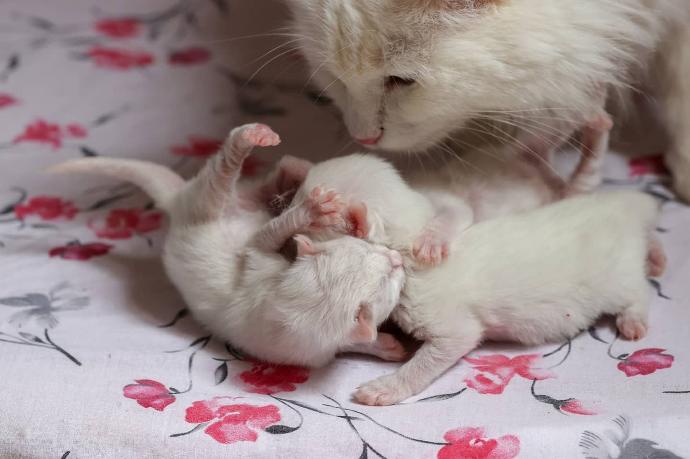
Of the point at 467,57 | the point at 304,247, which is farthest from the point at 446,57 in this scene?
the point at 304,247

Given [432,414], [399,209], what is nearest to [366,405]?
[432,414]

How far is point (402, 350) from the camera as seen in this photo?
134 cm

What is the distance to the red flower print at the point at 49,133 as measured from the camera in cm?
195

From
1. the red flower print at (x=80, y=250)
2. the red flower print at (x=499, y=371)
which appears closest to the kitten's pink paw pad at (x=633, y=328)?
the red flower print at (x=499, y=371)

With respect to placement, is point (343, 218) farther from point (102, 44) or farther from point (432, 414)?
point (102, 44)

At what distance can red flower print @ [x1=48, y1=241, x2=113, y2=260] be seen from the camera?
160 centimetres

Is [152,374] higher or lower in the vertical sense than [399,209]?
lower

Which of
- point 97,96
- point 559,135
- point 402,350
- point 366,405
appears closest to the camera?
point 366,405

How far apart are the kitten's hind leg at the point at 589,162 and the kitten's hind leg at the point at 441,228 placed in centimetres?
23

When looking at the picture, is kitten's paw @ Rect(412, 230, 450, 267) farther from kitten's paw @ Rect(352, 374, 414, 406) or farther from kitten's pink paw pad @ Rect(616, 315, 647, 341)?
kitten's pink paw pad @ Rect(616, 315, 647, 341)

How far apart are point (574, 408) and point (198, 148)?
106cm

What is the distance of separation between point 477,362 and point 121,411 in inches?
20.5

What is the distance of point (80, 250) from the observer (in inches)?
64.0

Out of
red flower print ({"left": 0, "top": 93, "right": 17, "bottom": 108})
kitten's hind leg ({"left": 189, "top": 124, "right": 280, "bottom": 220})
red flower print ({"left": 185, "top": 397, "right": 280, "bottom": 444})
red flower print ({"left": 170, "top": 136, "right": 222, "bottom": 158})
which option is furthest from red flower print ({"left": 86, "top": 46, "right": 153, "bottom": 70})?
red flower print ({"left": 185, "top": 397, "right": 280, "bottom": 444})
